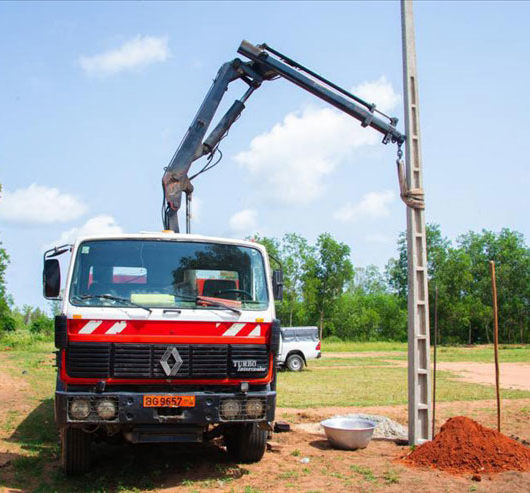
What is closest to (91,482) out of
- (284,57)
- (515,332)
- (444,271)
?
(284,57)

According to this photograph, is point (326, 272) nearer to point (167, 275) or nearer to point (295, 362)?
point (295, 362)

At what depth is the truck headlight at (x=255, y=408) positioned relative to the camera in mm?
6559

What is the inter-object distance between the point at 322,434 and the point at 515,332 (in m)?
62.3

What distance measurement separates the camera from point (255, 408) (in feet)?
21.6

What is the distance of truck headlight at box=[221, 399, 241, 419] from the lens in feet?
21.2

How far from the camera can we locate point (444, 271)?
59406 mm

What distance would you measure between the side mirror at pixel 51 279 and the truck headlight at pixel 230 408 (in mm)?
2195

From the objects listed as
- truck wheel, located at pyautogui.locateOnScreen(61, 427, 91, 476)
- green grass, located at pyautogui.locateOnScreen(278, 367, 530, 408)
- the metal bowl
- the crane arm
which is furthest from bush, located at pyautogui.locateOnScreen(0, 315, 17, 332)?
truck wheel, located at pyautogui.locateOnScreen(61, 427, 91, 476)

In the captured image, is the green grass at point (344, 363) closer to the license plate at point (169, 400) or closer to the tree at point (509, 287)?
the license plate at point (169, 400)

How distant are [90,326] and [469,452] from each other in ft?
15.3

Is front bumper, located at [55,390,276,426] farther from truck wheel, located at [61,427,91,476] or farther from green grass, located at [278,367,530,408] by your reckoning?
green grass, located at [278,367,530,408]

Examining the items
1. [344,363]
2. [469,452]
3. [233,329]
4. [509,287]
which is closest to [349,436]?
[469,452]

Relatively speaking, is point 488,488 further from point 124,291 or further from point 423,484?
point 124,291

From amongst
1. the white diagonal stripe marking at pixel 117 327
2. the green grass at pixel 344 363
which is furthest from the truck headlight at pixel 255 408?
the green grass at pixel 344 363
